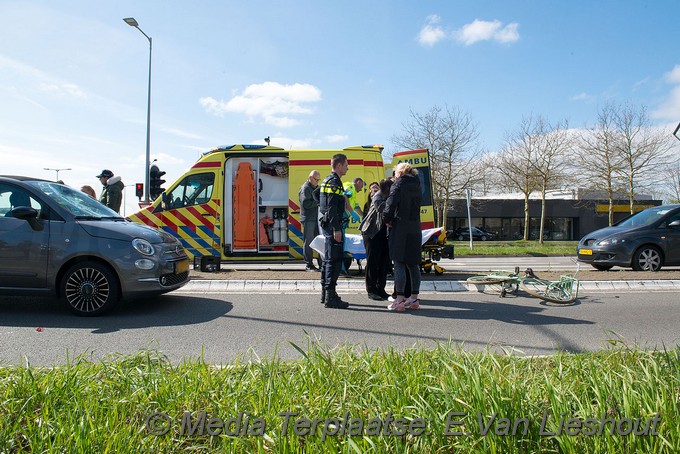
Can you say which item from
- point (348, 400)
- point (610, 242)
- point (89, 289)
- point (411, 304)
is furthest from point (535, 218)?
point (348, 400)

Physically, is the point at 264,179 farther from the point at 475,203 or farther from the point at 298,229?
the point at 475,203

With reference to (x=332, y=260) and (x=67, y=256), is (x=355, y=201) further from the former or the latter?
(x=67, y=256)

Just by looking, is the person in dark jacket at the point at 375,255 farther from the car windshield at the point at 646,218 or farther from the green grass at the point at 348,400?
the car windshield at the point at 646,218

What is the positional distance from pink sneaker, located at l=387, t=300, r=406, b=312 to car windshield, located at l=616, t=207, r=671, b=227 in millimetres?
7416

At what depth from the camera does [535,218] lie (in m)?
51.5

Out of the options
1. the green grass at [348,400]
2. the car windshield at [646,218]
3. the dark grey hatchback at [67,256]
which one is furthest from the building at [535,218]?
the green grass at [348,400]

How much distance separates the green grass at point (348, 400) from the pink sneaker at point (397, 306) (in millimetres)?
2892

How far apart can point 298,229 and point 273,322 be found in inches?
239

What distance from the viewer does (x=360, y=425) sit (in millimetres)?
2270

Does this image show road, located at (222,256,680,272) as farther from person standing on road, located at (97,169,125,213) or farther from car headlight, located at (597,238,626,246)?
person standing on road, located at (97,169,125,213)

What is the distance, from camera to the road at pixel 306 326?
4.43m

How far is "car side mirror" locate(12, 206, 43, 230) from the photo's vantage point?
5602 mm

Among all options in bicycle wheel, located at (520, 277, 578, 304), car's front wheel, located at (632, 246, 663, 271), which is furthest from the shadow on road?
car's front wheel, located at (632, 246, 663, 271)

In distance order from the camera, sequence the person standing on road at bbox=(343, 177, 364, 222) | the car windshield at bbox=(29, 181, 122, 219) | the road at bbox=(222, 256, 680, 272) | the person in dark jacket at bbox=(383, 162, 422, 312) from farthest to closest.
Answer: the road at bbox=(222, 256, 680, 272), the person standing on road at bbox=(343, 177, 364, 222), the person in dark jacket at bbox=(383, 162, 422, 312), the car windshield at bbox=(29, 181, 122, 219)
